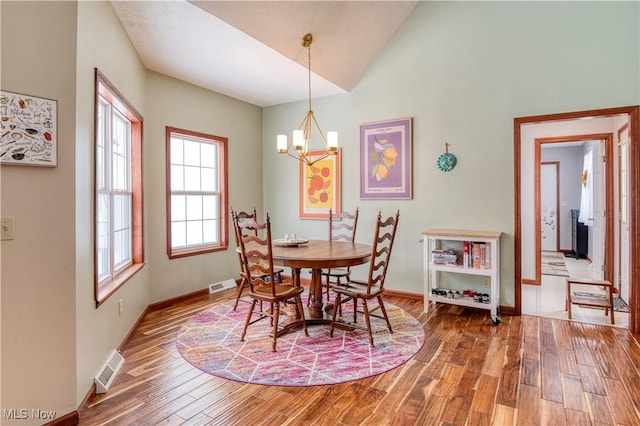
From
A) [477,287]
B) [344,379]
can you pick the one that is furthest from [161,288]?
[477,287]

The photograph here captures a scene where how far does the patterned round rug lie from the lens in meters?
2.46

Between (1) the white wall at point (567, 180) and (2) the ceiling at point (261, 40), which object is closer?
(2) the ceiling at point (261, 40)

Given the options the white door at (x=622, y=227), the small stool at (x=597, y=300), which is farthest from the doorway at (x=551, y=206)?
the small stool at (x=597, y=300)

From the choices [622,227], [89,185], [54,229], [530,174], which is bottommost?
[622,227]

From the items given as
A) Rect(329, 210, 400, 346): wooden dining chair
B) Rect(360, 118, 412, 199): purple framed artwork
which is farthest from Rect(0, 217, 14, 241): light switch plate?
Rect(360, 118, 412, 199): purple framed artwork

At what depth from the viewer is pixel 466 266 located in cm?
367

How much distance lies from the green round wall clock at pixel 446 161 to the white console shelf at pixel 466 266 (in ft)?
2.38

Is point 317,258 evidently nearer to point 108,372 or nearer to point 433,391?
point 433,391

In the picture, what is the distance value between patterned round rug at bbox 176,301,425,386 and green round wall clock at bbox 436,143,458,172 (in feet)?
5.74

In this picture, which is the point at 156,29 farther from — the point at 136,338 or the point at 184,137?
the point at 136,338

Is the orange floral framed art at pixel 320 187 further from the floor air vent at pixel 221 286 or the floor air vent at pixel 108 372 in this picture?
the floor air vent at pixel 108 372

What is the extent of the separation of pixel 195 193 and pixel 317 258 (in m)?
2.44

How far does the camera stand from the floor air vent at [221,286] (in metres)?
4.57

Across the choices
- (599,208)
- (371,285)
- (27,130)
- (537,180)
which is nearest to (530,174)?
(537,180)
